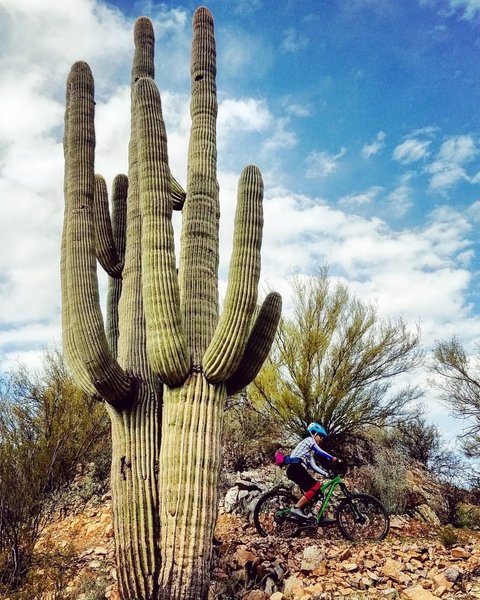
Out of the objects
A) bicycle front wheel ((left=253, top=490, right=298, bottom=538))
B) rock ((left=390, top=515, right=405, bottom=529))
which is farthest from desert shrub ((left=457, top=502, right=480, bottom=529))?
bicycle front wheel ((left=253, top=490, right=298, bottom=538))

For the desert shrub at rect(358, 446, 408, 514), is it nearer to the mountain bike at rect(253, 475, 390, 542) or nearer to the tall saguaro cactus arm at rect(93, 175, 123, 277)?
the mountain bike at rect(253, 475, 390, 542)

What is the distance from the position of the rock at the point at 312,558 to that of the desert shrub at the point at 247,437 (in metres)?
4.36

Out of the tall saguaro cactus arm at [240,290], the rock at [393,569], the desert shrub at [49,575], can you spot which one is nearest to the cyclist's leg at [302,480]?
the rock at [393,569]

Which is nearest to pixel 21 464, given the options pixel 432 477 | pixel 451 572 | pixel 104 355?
pixel 104 355

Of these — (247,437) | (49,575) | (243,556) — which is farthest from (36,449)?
(247,437)

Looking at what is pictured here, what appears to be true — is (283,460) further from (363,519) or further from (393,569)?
(393,569)

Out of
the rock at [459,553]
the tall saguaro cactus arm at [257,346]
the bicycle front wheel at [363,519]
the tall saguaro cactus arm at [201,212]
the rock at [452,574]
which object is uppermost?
the tall saguaro cactus arm at [201,212]

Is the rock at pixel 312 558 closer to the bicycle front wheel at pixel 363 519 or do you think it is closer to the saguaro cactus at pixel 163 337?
the bicycle front wheel at pixel 363 519

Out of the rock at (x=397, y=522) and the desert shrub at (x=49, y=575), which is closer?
the desert shrub at (x=49, y=575)

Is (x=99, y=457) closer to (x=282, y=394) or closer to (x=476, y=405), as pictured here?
(x=282, y=394)

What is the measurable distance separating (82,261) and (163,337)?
136 centimetres

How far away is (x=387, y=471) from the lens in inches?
389

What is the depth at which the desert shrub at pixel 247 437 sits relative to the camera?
1132cm

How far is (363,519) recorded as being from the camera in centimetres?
793
